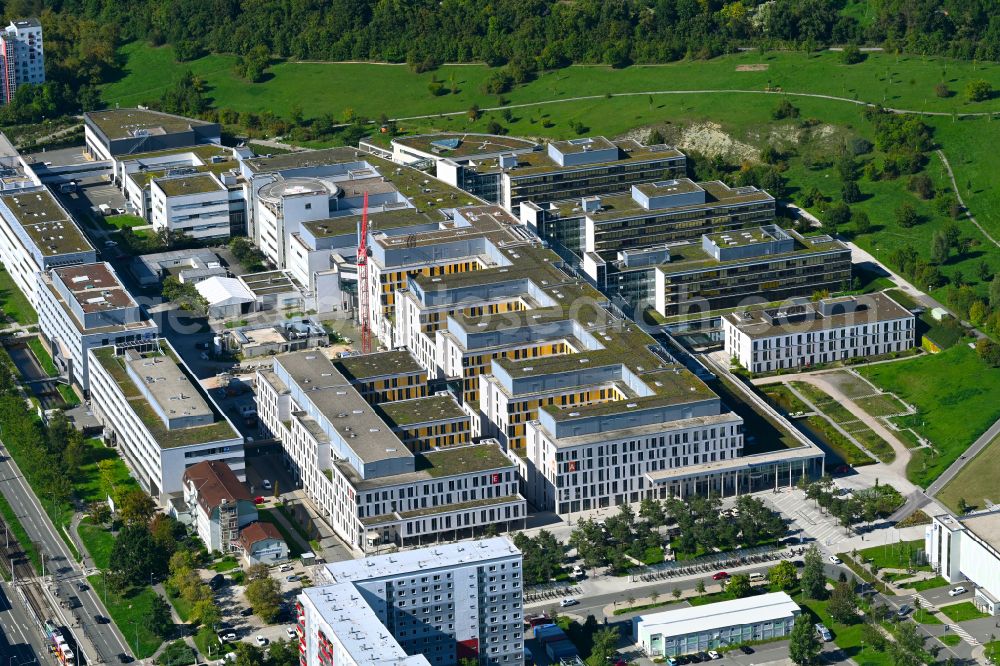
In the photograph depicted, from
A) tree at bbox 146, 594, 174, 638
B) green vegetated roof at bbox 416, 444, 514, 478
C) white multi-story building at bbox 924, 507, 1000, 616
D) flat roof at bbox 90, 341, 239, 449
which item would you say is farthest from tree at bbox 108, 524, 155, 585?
white multi-story building at bbox 924, 507, 1000, 616

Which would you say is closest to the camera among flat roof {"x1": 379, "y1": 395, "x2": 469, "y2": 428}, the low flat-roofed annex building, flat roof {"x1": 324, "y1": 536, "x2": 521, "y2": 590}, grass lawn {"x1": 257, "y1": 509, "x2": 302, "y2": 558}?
flat roof {"x1": 324, "y1": 536, "x2": 521, "y2": 590}

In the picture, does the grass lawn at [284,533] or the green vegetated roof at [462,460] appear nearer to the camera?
the grass lawn at [284,533]

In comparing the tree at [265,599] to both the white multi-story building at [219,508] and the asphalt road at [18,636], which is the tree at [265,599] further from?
the asphalt road at [18,636]

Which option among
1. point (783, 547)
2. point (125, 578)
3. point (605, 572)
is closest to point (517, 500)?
point (605, 572)

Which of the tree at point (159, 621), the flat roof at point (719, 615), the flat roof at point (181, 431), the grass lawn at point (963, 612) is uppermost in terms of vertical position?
the flat roof at point (181, 431)

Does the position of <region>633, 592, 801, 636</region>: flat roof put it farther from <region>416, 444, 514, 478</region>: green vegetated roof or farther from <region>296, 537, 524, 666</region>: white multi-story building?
<region>416, 444, 514, 478</region>: green vegetated roof

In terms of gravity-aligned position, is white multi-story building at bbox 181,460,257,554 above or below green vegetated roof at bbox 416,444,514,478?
below

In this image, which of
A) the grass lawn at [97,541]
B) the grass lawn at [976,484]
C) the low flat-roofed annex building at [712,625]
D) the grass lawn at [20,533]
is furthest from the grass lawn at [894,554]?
the grass lawn at [20,533]
